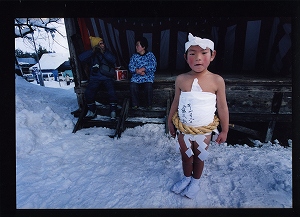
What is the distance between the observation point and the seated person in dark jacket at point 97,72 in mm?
3814

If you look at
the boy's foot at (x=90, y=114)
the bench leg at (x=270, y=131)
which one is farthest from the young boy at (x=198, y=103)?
the bench leg at (x=270, y=131)

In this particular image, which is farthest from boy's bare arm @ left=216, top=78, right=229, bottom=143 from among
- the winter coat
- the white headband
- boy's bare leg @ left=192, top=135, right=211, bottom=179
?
the winter coat

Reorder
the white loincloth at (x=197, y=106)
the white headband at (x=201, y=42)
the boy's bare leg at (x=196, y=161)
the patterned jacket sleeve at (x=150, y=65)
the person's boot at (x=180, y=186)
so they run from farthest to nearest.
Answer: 1. the patterned jacket sleeve at (x=150, y=65)
2. the person's boot at (x=180, y=186)
3. the boy's bare leg at (x=196, y=161)
4. the white loincloth at (x=197, y=106)
5. the white headband at (x=201, y=42)

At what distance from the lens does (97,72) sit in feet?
12.7

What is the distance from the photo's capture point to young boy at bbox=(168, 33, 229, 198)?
5.37ft

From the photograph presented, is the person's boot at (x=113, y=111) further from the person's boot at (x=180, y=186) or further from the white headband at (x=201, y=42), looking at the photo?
the white headband at (x=201, y=42)

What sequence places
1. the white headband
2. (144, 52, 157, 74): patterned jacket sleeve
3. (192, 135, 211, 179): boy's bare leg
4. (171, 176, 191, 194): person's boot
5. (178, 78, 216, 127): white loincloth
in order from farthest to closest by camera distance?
(144, 52, 157, 74): patterned jacket sleeve → (171, 176, 191, 194): person's boot → (192, 135, 211, 179): boy's bare leg → (178, 78, 216, 127): white loincloth → the white headband

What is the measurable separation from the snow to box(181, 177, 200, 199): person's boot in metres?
0.05

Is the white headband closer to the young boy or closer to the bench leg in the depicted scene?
the young boy

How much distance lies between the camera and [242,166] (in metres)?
2.50

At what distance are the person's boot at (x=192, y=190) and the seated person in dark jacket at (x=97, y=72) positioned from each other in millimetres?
2455

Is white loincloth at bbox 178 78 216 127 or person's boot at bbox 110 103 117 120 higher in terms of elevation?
white loincloth at bbox 178 78 216 127

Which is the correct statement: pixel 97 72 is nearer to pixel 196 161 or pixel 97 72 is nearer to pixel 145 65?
pixel 145 65

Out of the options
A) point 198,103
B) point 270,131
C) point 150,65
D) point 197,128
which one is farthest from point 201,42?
point 270,131
